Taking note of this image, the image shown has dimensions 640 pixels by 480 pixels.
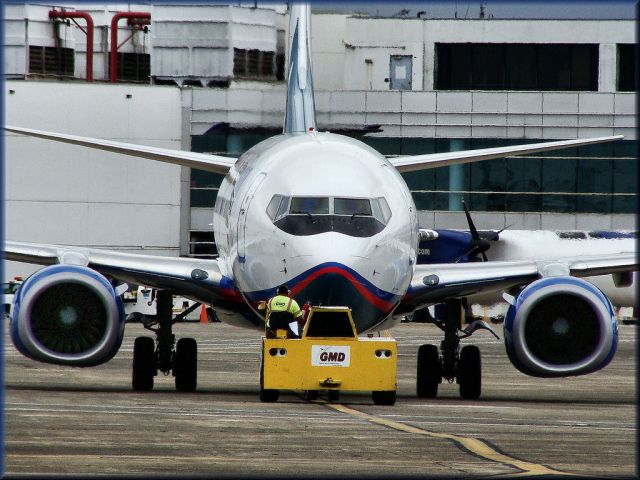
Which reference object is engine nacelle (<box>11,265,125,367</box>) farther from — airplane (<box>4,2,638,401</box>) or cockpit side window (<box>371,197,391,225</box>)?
cockpit side window (<box>371,197,391,225</box>)

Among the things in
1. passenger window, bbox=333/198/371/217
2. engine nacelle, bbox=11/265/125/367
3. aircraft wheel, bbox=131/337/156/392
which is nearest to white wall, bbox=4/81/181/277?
aircraft wheel, bbox=131/337/156/392

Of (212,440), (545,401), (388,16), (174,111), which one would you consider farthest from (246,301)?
(388,16)

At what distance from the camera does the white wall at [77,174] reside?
212 feet

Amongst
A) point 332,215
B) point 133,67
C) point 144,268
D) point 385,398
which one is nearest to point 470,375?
point 385,398

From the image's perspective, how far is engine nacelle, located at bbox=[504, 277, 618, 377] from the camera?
22484 mm

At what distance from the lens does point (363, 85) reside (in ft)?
223

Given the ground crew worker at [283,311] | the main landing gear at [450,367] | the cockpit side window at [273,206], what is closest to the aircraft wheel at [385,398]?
the ground crew worker at [283,311]

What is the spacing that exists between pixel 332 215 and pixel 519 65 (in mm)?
46668

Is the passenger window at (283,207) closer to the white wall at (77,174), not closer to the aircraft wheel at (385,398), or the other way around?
the aircraft wheel at (385,398)

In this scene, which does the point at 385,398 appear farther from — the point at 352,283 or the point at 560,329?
the point at 560,329

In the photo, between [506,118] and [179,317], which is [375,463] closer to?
[179,317]

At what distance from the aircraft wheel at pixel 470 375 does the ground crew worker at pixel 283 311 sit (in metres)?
4.02

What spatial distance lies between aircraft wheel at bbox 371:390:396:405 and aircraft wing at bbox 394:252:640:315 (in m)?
2.43

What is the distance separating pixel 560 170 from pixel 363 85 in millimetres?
9322
